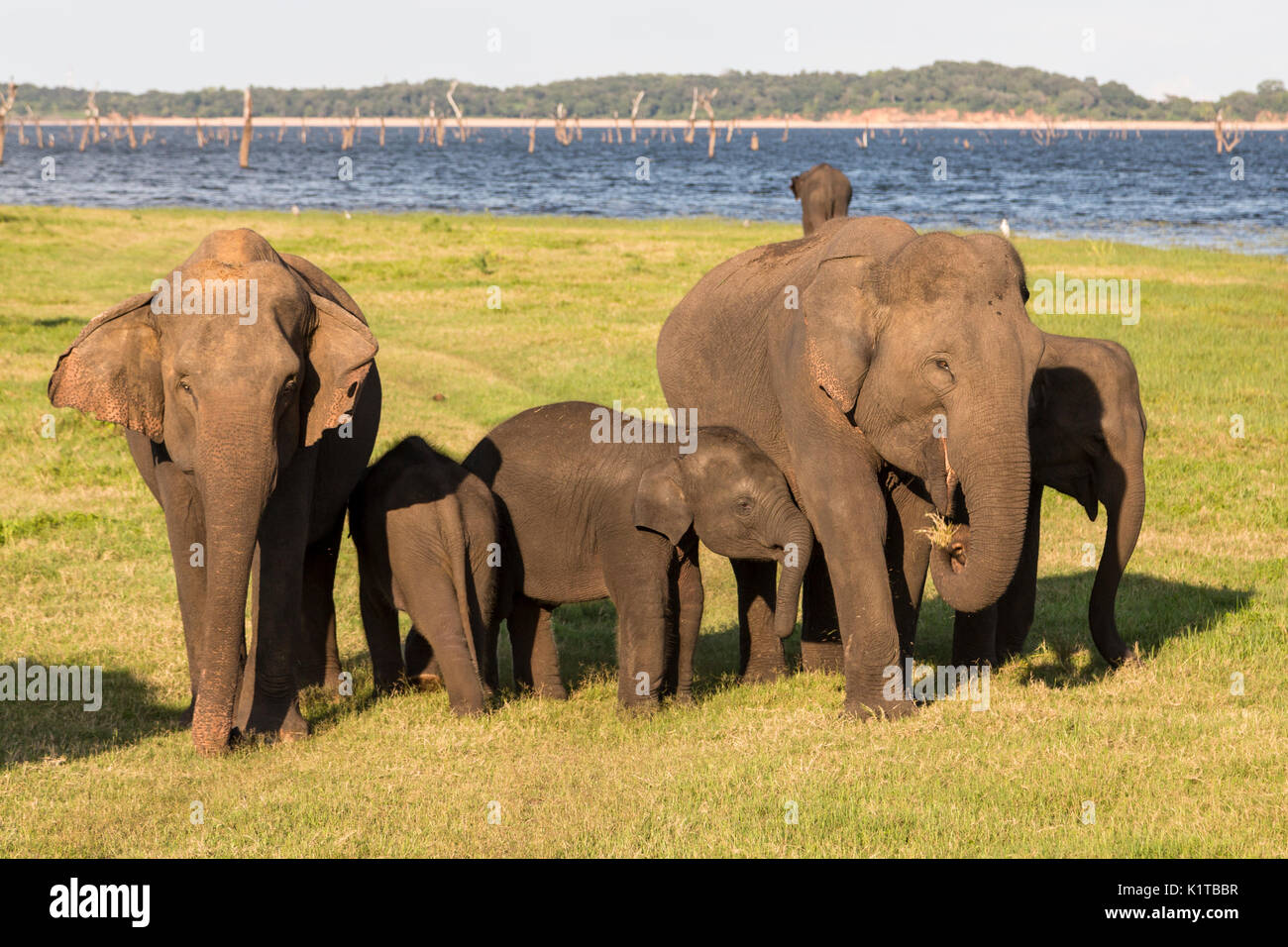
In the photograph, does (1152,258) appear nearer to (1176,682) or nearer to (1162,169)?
(1176,682)

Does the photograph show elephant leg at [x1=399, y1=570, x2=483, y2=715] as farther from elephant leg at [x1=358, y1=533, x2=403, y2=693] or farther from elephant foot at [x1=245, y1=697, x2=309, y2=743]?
elephant foot at [x1=245, y1=697, x2=309, y2=743]

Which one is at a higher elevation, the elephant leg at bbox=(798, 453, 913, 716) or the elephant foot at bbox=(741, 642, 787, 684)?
the elephant leg at bbox=(798, 453, 913, 716)

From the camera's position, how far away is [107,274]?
100 ft

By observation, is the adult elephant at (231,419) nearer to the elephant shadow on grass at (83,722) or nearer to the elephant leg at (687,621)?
the elephant shadow on grass at (83,722)

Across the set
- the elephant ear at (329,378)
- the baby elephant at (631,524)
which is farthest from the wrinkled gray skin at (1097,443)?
the elephant ear at (329,378)

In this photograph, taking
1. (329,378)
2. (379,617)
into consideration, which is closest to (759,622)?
(379,617)


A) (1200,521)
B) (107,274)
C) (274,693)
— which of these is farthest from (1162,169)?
(274,693)

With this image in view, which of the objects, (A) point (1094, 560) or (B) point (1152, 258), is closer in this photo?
(A) point (1094, 560)

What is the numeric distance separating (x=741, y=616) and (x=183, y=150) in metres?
173

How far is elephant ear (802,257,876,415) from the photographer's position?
7328mm

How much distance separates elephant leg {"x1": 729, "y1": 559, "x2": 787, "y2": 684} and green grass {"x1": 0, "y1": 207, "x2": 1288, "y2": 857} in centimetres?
23

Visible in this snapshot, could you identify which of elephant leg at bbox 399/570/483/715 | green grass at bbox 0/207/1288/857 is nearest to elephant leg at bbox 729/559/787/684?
green grass at bbox 0/207/1288/857

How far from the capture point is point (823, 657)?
9.58m

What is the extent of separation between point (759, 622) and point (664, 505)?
1.27 metres
